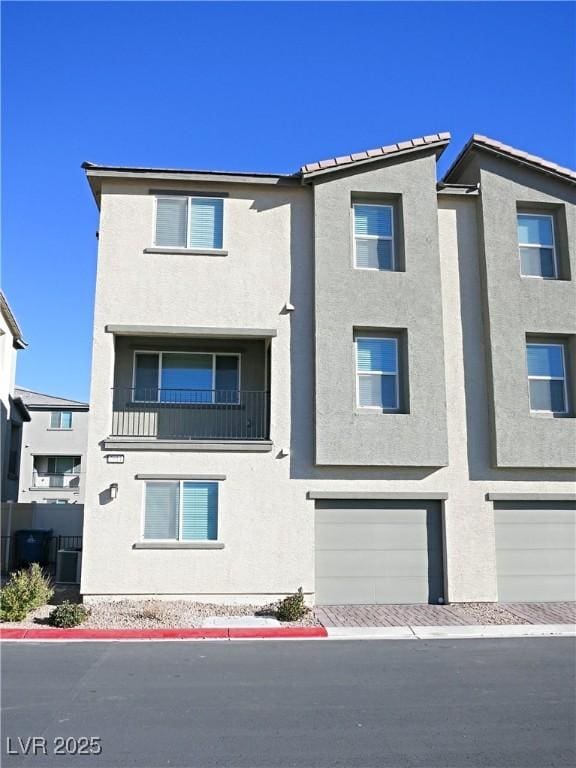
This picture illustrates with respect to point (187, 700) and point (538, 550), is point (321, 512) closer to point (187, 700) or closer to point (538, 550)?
point (538, 550)

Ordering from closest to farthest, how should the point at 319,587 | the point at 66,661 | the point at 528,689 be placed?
the point at 528,689
the point at 66,661
the point at 319,587

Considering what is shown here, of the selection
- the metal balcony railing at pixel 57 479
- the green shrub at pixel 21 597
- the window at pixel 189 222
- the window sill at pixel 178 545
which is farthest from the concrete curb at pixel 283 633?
the metal balcony railing at pixel 57 479

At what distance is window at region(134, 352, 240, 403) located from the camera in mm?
16016

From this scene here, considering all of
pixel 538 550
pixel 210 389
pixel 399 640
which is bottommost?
pixel 399 640

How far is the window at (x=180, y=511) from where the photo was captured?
14.3m

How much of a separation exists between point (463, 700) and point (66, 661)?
5659mm

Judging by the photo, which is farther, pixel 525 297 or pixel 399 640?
pixel 525 297

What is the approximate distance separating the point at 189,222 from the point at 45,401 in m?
25.6

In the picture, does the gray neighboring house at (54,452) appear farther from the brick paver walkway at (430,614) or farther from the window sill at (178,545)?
the brick paver walkway at (430,614)

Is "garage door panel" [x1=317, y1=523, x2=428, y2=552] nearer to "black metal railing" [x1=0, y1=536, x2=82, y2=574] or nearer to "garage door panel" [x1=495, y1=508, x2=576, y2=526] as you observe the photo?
"garage door panel" [x1=495, y1=508, x2=576, y2=526]

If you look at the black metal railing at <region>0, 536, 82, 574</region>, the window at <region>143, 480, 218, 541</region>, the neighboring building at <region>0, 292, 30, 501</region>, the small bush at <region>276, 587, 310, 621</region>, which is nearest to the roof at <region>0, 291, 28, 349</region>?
the neighboring building at <region>0, 292, 30, 501</region>

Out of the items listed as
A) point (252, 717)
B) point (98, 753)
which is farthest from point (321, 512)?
point (98, 753)

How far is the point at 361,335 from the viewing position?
50.9 ft

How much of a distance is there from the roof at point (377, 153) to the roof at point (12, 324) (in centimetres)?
1148
